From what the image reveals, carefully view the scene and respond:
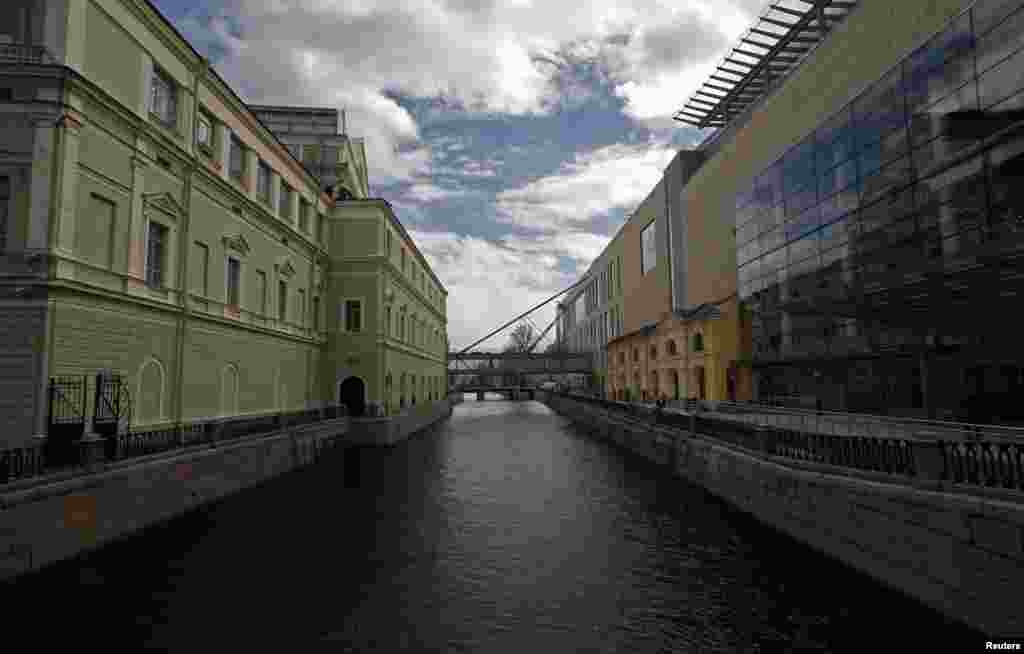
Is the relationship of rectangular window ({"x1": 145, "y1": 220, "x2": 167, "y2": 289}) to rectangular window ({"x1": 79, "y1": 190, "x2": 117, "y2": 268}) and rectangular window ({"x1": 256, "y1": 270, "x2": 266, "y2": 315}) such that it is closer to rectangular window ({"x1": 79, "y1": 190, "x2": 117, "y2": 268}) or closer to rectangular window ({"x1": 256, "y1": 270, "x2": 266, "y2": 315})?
rectangular window ({"x1": 79, "y1": 190, "x2": 117, "y2": 268})

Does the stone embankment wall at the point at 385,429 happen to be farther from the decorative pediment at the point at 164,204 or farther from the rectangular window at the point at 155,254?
the decorative pediment at the point at 164,204

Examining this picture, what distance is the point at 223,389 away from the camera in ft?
67.4

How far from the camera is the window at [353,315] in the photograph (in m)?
31.8

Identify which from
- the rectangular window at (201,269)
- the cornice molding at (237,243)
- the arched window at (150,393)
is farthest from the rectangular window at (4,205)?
the cornice molding at (237,243)

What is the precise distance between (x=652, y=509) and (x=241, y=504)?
12.2 meters

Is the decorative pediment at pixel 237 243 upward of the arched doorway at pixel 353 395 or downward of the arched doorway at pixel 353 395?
upward

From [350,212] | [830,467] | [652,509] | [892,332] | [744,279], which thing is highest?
[350,212]

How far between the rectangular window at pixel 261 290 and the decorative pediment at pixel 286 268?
137 centimetres

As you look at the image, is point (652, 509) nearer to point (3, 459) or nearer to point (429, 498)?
point (429, 498)

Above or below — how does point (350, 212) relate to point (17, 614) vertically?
above

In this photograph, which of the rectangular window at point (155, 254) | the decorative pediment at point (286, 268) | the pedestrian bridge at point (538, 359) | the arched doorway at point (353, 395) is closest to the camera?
the rectangular window at point (155, 254)

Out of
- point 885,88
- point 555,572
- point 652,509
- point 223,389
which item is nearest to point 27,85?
point 223,389

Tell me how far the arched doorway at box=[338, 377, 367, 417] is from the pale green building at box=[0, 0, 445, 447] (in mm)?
2944

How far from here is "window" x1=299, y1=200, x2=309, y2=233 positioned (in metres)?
28.9
